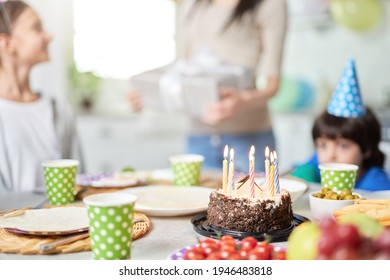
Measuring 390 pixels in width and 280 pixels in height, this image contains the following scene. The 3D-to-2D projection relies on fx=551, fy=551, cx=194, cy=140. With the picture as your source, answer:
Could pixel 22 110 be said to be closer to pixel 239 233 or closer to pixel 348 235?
pixel 239 233

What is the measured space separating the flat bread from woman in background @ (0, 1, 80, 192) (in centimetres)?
50

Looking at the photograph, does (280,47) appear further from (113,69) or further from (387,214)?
(113,69)

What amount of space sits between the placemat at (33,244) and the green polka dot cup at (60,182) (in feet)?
0.88

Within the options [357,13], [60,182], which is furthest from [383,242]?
[357,13]

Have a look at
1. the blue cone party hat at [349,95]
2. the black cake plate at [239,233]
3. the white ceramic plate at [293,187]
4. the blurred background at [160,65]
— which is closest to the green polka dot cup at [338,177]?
the white ceramic plate at [293,187]

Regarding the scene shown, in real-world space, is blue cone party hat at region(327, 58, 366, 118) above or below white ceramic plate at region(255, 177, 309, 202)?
above

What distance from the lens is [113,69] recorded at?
405 centimetres

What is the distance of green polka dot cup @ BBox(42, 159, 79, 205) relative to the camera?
1271 millimetres

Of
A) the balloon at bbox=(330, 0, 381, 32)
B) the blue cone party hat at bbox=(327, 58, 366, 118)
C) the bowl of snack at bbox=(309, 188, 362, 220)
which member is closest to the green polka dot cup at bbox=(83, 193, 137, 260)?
the bowl of snack at bbox=(309, 188, 362, 220)

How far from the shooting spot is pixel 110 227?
830mm

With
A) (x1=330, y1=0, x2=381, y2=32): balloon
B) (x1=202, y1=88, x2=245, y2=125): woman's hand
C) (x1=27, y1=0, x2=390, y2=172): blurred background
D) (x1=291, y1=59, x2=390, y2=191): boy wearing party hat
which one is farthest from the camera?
(x1=27, y1=0, x2=390, y2=172): blurred background

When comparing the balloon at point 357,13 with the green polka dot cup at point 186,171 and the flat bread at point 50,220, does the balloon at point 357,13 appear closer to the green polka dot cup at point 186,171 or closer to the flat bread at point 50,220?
the green polka dot cup at point 186,171

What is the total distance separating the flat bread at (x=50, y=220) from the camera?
992mm

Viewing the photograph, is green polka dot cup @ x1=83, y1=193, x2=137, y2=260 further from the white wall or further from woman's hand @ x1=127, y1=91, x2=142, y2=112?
woman's hand @ x1=127, y1=91, x2=142, y2=112
